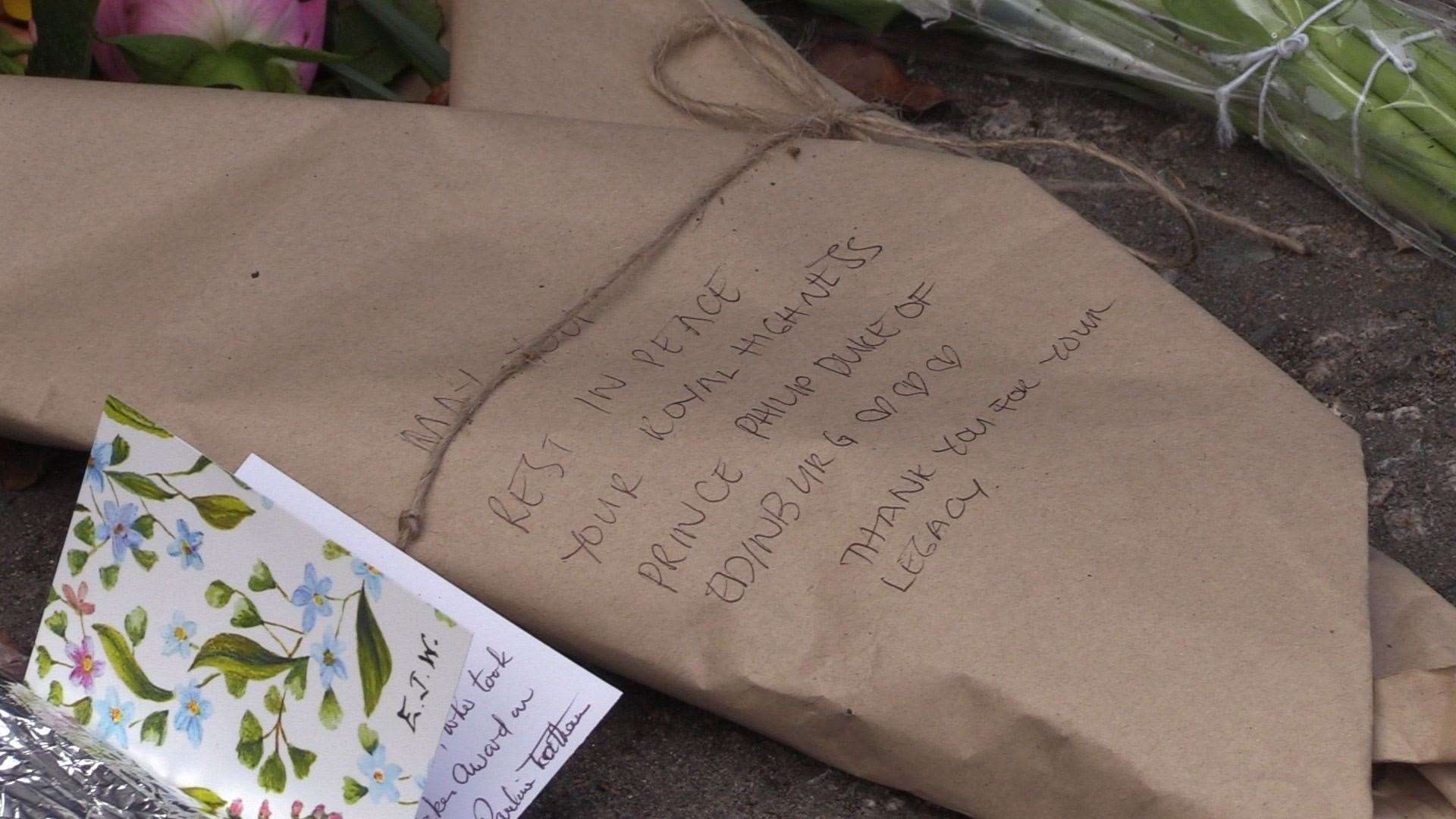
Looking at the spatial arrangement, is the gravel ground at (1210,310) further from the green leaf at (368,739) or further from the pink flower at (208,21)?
the pink flower at (208,21)

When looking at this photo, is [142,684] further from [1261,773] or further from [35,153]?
[1261,773]

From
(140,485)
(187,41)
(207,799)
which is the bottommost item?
(207,799)

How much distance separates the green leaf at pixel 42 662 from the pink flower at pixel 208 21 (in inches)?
14.2

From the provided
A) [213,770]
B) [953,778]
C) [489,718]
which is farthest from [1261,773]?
[213,770]

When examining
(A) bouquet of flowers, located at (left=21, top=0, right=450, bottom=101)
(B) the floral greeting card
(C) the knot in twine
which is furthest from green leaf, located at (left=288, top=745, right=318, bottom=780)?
(A) bouquet of flowers, located at (left=21, top=0, right=450, bottom=101)

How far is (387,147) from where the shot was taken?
0.70m

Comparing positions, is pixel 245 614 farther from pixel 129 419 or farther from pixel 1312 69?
pixel 1312 69

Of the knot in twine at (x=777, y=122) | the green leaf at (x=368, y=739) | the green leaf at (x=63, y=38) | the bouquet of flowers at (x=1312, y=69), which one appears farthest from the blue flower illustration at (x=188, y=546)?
the bouquet of flowers at (x=1312, y=69)

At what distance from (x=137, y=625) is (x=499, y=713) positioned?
16 centimetres

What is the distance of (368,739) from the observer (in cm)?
53

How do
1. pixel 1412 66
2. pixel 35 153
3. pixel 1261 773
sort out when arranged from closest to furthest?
1. pixel 1261 773
2. pixel 35 153
3. pixel 1412 66

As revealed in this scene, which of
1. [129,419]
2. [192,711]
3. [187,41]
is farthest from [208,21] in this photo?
[192,711]

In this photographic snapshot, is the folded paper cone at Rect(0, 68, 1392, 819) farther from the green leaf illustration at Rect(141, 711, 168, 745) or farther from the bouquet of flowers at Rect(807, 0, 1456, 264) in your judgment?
the bouquet of flowers at Rect(807, 0, 1456, 264)

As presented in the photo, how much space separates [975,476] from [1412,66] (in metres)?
0.45
